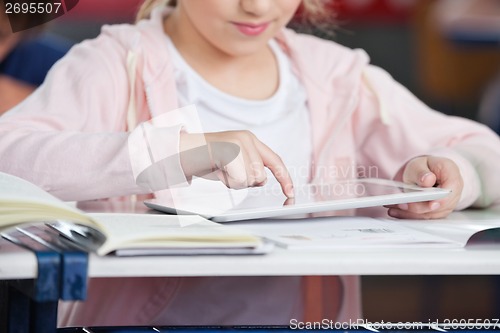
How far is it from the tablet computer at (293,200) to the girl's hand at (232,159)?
0.02 m

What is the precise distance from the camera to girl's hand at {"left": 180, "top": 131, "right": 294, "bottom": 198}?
2.94 feet

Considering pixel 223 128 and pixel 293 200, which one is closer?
pixel 293 200

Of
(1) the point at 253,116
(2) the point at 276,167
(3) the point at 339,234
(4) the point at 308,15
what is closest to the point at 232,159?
(2) the point at 276,167

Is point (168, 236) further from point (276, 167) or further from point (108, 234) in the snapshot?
point (276, 167)

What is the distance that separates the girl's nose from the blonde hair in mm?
230

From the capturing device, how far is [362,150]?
4.45 ft

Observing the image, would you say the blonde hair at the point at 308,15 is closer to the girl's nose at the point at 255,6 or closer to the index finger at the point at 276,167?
the girl's nose at the point at 255,6

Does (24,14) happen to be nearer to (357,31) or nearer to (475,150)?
(475,150)

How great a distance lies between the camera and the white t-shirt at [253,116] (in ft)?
4.14

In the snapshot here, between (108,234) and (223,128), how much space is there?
0.57m

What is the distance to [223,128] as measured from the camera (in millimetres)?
1255

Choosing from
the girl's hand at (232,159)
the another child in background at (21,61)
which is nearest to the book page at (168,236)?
the girl's hand at (232,159)

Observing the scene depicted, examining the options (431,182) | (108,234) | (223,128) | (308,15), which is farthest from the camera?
(308,15)

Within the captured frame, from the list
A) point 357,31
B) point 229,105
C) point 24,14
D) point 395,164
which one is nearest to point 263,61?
point 229,105
